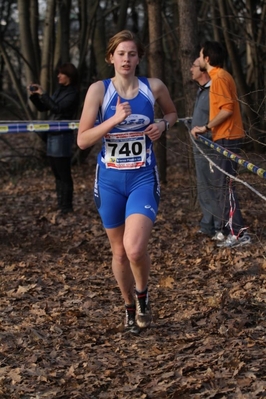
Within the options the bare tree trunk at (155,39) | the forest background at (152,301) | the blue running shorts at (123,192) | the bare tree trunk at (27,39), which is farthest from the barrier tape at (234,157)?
the bare tree trunk at (27,39)

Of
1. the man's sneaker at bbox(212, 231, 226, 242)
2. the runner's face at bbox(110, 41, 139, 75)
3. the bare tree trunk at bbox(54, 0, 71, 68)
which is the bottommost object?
the man's sneaker at bbox(212, 231, 226, 242)

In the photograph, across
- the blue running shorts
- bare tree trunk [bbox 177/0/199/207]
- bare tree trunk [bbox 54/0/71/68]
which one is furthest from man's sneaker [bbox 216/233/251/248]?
bare tree trunk [bbox 54/0/71/68]

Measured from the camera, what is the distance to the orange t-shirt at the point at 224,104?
820 cm

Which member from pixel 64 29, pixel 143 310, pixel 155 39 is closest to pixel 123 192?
pixel 143 310

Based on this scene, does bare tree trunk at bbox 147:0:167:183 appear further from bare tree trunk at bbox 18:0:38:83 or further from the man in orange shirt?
bare tree trunk at bbox 18:0:38:83

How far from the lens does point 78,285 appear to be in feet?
24.3

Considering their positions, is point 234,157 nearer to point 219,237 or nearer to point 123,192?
point 123,192

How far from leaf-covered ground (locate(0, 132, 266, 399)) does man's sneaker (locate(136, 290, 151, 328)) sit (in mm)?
98

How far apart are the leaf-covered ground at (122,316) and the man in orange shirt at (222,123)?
37 cm

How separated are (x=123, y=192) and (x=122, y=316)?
4.25 ft

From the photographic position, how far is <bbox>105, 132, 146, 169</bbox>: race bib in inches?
214

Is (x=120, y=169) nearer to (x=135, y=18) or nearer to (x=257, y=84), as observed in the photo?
(x=257, y=84)

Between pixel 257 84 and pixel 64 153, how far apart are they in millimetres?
6824

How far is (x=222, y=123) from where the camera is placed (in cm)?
836
